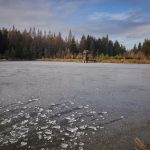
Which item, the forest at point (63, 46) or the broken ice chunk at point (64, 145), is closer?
the broken ice chunk at point (64, 145)

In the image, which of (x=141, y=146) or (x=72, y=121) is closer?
(x=141, y=146)

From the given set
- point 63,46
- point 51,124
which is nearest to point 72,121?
point 51,124

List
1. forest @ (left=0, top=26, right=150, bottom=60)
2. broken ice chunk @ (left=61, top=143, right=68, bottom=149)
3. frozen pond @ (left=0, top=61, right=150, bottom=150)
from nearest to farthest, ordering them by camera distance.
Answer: broken ice chunk @ (left=61, top=143, right=68, bottom=149), frozen pond @ (left=0, top=61, right=150, bottom=150), forest @ (left=0, top=26, right=150, bottom=60)

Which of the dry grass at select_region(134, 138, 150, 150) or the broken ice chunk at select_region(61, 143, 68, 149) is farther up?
Answer: the dry grass at select_region(134, 138, 150, 150)

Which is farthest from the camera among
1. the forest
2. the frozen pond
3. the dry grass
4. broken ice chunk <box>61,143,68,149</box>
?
the forest

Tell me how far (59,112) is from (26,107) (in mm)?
1313

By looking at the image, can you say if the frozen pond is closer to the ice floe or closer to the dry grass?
the ice floe

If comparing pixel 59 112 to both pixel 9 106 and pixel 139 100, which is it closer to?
pixel 9 106

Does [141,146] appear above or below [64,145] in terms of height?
above

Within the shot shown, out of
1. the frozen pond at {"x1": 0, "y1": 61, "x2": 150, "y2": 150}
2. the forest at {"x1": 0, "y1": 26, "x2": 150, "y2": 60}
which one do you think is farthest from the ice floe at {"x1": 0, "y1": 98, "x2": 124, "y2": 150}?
the forest at {"x1": 0, "y1": 26, "x2": 150, "y2": 60}

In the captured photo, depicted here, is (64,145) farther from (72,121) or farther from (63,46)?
(63,46)

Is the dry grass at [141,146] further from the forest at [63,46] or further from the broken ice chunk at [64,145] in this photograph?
the forest at [63,46]

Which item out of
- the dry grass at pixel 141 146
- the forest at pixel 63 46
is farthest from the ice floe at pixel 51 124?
the forest at pixel 63 46

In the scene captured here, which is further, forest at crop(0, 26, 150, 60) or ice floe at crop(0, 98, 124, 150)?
forest at crop(0, 26, 150, 60)
